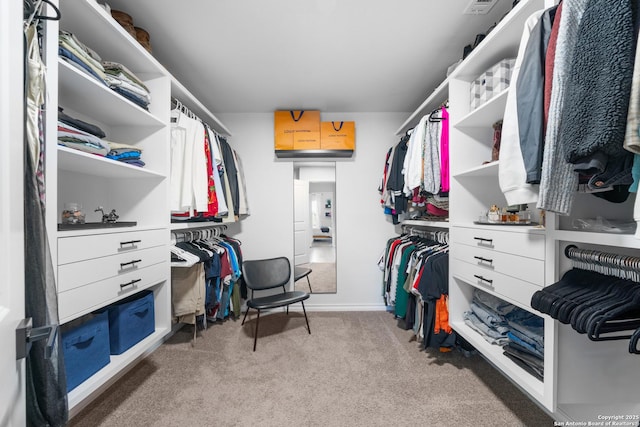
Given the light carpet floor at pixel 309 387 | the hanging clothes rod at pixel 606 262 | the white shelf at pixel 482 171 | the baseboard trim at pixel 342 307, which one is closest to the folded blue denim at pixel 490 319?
the light carpet floor at pixel 309 387

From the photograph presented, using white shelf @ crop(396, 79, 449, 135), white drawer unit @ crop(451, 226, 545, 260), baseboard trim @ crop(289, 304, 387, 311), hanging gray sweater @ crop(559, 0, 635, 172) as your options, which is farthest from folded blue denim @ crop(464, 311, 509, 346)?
white shelf @ crop(396, 79, 449, 135)

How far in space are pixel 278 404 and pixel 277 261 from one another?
1406 millimetres

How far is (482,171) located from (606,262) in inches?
30.1

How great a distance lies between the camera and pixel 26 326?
0.51 meters

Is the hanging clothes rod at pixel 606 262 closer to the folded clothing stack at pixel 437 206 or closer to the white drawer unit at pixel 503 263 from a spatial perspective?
the white drawer unit at pixel 503 263

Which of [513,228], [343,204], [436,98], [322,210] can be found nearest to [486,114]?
[436,98]

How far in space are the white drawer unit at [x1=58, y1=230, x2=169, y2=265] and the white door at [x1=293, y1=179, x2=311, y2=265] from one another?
1.63m

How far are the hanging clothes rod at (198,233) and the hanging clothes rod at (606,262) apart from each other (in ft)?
7.38

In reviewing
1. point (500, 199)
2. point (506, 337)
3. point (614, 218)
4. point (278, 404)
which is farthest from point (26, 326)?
point (500, 199)

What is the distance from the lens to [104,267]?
118 centimetres

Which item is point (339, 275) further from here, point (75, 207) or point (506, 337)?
point (75, 207)

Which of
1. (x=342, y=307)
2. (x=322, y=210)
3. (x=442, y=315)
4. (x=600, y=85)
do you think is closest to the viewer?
(x=600, y=85)

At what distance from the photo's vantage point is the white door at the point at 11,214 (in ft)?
1.54

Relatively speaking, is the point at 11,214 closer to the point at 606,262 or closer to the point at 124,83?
the point at 124,83
